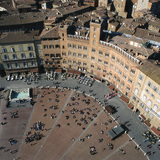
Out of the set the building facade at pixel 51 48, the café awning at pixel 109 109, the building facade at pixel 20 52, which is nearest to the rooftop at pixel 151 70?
the café awning at pixel 109 109

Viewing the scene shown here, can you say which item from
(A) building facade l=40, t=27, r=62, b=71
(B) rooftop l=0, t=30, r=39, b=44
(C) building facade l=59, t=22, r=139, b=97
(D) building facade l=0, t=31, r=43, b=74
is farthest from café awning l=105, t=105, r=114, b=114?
(B) rooftop l=0, t=30, r=39, b=44

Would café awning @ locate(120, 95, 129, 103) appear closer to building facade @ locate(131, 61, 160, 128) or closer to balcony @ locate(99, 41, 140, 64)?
building facade @ locate(131, 61, 160, 128)

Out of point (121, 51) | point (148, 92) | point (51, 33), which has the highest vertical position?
point (51, 33)

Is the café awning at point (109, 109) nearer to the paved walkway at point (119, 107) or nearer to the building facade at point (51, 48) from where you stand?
the paved walkway at point (119, 107)

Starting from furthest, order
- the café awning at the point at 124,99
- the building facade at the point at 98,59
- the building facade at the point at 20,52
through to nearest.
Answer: the building facade at the point at 20,52, the café awning at the point at 124,99, the building facade at the point at 98,59

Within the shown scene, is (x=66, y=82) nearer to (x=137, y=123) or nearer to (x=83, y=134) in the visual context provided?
(x=83, y=134)

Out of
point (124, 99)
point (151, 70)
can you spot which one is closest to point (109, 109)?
point (124, 99)

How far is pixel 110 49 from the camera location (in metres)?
76.1

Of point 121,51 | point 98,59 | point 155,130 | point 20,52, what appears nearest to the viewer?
point 155,130

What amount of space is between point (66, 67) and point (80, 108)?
26871 mm

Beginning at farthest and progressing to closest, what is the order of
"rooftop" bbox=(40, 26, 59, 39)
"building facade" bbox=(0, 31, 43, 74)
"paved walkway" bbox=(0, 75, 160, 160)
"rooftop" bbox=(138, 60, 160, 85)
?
"rooftop" bbox=(40, 26, 59, 39)
"building facade" bbox=(0, 31, 43, 74)
"paved walkway" bbox=(0, 75, 160, 160)
"rooftop" bbox=(138, 60, 160, 85)

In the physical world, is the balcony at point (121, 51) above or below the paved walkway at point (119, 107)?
above

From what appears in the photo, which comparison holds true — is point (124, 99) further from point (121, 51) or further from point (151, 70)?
point (121, 51)

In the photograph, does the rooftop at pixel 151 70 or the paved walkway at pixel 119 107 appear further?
the paved walkway at pixel 119 107
